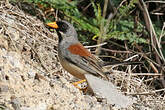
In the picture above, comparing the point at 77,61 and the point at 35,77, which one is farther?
the point at 77,61

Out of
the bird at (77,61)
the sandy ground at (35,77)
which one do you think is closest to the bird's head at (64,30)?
the bird at (77,61)

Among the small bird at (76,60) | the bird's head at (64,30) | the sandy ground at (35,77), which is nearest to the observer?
the sandy ground at (35,77)

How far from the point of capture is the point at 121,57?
26.2 feet

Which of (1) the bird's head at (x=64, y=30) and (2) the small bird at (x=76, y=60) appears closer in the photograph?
(2) the small bird at (x=76, y=60)

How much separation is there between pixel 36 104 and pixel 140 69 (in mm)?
4304

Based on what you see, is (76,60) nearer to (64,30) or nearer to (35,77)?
(64,30)

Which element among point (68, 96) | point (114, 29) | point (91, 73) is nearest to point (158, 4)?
point (114, 29)

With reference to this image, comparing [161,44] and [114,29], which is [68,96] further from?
[161,44]

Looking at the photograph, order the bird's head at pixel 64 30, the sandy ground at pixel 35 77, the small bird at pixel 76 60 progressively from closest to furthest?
1. the sandy ground at pixel 35 77
2. the small bird at pixel 76 60
3. the bird's head at pixel 64 30

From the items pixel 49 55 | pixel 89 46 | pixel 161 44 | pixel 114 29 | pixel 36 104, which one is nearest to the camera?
pixel 36 104

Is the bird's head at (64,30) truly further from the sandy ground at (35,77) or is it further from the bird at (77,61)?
the sandy ground at (35,77)

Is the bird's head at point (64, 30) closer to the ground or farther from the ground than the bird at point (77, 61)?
farther from the ground

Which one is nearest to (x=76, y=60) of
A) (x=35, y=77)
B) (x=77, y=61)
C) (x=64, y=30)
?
(x=77, y=61)

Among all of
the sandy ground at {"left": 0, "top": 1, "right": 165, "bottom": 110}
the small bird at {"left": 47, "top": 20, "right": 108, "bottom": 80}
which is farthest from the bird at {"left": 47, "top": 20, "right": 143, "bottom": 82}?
the sandy ground at {"left": 0, "top": 1, "right": 165, "bottom": 110}
